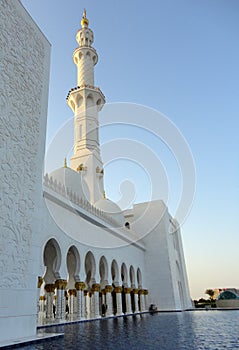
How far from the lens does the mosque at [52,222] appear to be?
4.38 m

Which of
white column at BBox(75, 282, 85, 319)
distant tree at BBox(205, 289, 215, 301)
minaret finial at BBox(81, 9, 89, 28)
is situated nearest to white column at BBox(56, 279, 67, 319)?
white column at BBox(75, 282, 85, 319)

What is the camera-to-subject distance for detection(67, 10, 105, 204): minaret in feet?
47.5

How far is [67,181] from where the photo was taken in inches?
451

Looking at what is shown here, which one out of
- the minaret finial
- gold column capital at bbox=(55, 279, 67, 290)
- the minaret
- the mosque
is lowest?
gold column capital at bbox=(55, 279, 67, 290)

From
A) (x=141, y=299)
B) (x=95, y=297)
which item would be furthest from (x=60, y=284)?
(x=141, y=299)

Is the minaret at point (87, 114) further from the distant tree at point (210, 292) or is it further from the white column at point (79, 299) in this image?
the distant tree at point (210, 292)

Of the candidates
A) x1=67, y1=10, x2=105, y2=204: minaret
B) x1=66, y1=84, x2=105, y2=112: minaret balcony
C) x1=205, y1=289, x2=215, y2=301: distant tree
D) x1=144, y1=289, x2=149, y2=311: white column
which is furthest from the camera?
x1=205, y1=289, x2=215, y2=301: distant tree

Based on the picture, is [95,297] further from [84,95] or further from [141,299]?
[84,95]

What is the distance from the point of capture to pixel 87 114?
51.0 ft

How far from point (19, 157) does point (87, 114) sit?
36.5ft

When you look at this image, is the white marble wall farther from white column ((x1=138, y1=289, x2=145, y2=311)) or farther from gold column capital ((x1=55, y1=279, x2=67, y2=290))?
white column ((x1=138, y1=289, x2=145, y2=311))

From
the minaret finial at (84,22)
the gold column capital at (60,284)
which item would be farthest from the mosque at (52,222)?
the minaret finial at (84,22)

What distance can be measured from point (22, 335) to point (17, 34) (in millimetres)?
5258

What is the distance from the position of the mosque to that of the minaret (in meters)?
0.06
